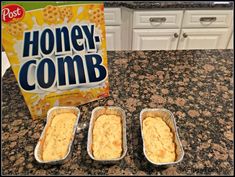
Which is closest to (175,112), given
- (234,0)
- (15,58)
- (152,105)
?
(152,105)

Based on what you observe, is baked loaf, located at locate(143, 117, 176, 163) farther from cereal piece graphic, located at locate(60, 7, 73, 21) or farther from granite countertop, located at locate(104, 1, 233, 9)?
granite countertop, located at locate(104, 1, 233, 9)

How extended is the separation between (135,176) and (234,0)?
1.60 meters

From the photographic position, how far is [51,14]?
56cm

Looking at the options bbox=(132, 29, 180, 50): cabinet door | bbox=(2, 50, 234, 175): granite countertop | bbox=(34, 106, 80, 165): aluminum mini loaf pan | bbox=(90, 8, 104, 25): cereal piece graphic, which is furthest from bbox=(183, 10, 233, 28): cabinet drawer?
bbox=(34, 106, 80, 165): aluminum mini loaf pan

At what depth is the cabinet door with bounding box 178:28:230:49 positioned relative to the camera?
168cm

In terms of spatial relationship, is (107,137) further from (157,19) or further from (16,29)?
(157,19)

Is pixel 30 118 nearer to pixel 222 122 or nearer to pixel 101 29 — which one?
pixel 101 29

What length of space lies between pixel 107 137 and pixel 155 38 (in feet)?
4.26

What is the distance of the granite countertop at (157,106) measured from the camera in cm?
54

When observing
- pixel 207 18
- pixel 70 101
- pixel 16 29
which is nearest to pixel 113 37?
pixel 207 18

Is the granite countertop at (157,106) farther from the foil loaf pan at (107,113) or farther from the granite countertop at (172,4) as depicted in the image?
the granite countertop at (172,4)

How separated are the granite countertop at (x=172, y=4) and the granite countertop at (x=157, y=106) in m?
0.68

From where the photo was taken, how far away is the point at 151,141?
0.59 meters

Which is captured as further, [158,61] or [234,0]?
[234,0]
